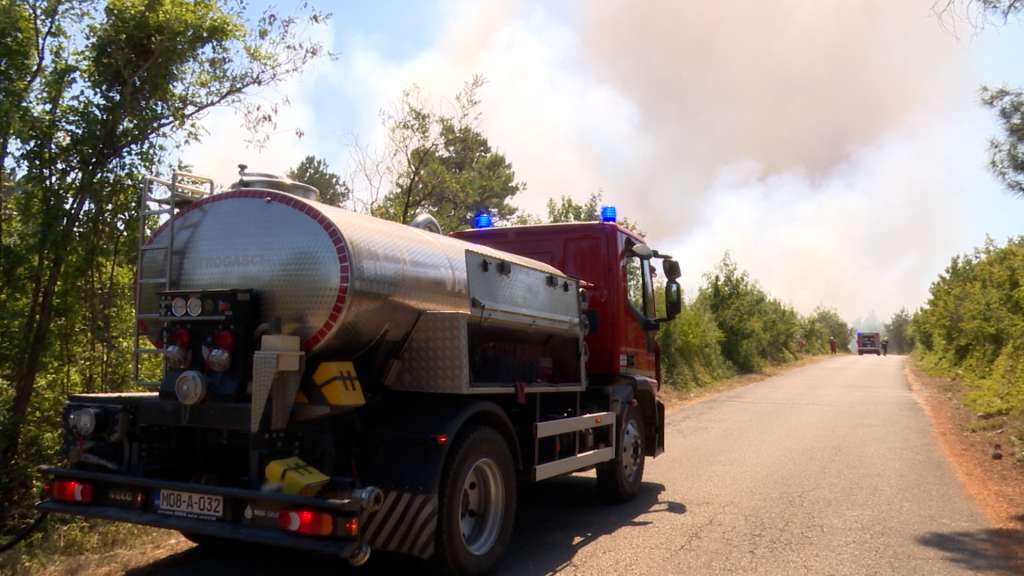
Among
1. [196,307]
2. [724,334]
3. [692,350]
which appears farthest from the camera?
[724,334]

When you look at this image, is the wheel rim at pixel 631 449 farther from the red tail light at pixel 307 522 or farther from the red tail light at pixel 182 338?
the red tail light at pixel 182 338

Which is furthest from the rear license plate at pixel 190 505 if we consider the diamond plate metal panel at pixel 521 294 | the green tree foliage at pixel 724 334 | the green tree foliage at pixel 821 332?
the green tree foliage at pixel 821 332

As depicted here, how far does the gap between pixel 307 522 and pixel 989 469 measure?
30.6ft

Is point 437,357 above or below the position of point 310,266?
below

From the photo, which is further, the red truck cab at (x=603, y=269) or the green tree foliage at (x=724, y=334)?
the green tree foliage at (x=724, y=334)

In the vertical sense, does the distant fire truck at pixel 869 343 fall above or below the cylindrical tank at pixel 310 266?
above

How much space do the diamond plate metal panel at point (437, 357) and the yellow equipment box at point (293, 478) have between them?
0.93m

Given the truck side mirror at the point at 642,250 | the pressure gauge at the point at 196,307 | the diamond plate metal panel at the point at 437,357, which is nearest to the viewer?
the pressure gauge at the point at 196,307

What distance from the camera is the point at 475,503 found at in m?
5.18

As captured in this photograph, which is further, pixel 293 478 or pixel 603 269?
pixel 603 269

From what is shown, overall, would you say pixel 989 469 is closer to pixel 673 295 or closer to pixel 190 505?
pixel 673 295

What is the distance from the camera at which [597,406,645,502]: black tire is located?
7453 millimetres

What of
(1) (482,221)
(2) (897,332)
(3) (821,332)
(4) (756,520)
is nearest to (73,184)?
(1) (482,221)

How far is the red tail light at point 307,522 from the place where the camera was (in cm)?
395
